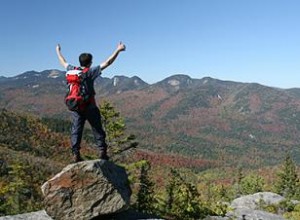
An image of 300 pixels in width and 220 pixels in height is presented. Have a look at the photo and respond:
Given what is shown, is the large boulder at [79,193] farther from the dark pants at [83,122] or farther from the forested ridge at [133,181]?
the forested ridge at [133,181]

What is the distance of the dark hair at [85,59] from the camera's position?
1312cm

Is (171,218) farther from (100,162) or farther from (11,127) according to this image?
(11,127)

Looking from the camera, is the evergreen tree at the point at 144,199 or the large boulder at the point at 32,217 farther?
the evergreen tree at the point at 144,199

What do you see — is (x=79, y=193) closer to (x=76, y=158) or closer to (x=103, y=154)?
(x=76, y=158)

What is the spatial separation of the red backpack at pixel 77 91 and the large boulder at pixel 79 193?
6.85 ft

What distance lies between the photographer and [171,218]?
23734mm

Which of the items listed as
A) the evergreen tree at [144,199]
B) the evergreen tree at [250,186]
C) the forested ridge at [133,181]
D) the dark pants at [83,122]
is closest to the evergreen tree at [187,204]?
the forested ridge at [133,181]

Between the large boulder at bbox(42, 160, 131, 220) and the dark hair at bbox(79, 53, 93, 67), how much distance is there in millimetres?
3148

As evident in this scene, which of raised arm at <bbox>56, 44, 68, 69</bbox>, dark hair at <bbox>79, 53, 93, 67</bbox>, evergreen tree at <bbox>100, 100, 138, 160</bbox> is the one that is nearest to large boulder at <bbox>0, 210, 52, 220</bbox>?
raised arm at <bbox>56, 44, 68, 69</bbox>

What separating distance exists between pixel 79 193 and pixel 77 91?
10.9ft

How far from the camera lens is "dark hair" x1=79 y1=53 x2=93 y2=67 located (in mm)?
13117

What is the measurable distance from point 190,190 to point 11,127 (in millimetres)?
158513

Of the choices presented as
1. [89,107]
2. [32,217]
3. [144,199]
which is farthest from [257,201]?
[89,107]

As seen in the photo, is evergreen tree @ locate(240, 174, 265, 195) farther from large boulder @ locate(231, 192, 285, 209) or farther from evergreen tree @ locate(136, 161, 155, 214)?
evergreen tree @ locate(136, 161, 155, 214)
